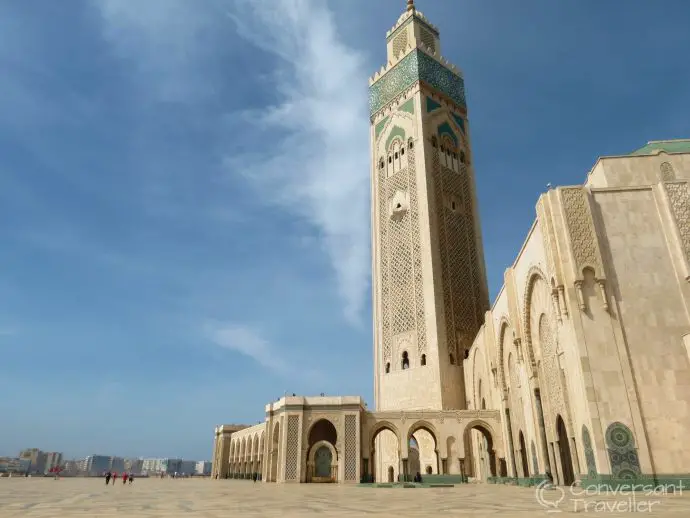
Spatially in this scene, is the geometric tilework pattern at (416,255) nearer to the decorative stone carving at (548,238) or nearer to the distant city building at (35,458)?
the decorative stone carving at (548,238)

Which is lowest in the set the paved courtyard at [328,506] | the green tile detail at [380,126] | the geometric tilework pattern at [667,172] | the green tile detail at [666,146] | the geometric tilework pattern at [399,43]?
the paved courtyard at [328,506]

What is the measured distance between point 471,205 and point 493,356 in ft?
33.4

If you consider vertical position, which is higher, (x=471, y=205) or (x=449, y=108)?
(x=449, y=108)

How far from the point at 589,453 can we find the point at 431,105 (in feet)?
66.3

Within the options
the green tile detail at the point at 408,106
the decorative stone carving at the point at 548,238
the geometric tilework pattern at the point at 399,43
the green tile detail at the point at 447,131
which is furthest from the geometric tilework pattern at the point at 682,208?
the geometric tilework pattern at the point at 399,43

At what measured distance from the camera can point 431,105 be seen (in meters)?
26.3

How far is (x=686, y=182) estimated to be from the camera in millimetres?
12367

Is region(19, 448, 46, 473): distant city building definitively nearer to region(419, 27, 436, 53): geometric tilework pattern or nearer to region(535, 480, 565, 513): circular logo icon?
Answer: region(419, 27, 436, 53): geometric tilework pattern

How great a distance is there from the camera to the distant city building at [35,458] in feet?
248

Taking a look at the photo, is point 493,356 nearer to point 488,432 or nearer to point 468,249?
point 488,432

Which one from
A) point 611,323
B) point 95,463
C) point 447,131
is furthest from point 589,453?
point 95,463

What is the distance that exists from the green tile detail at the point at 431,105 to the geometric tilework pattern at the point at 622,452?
1942 centimetres

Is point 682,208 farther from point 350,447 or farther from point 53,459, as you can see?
point 53,459

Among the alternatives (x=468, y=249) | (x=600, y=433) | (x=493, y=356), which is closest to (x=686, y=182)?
(x=600, y=433)
